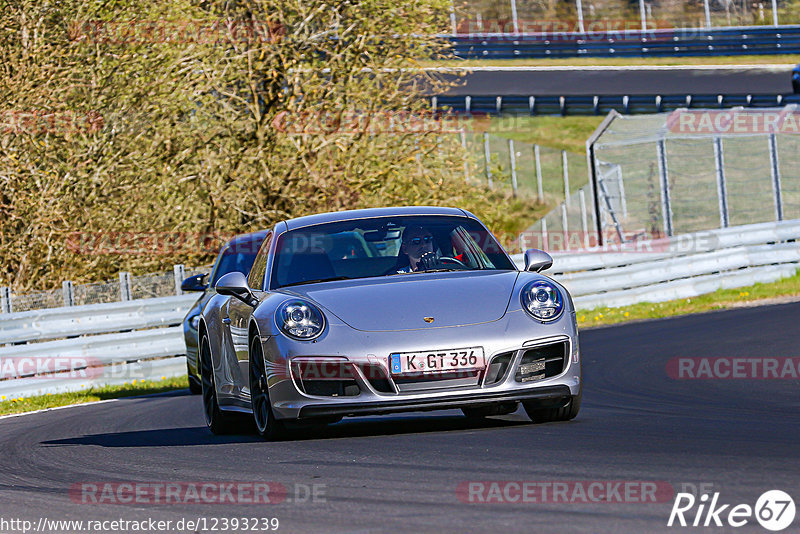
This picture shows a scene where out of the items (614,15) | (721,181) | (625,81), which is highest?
(614,15)

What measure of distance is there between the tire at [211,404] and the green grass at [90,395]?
4.57m

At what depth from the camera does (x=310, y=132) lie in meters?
22.7

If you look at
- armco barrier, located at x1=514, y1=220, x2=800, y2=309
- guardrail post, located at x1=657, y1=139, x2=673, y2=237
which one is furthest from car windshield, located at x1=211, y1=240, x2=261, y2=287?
guardrail post, located at x1=657, y1=139, x2=673, y2=237

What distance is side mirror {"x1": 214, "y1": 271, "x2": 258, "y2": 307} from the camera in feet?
28.1

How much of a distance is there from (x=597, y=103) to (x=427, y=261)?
3516cm

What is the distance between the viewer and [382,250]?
872 cm

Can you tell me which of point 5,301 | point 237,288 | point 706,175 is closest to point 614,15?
point 706,175

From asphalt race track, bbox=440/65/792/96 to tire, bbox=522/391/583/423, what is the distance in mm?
35046

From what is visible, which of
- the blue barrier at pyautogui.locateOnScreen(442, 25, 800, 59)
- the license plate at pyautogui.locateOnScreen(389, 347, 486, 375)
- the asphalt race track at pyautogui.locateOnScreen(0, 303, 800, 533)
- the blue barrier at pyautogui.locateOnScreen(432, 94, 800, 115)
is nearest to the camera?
the asphalt race track at pyautogui.locateOnScreen(0, 303, 800, 533)

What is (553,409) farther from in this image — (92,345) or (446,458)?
(92,345)

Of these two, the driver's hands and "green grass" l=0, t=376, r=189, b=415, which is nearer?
the driver's hands

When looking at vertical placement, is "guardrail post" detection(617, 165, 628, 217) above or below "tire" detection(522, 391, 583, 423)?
below

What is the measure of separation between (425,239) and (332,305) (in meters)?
1.15

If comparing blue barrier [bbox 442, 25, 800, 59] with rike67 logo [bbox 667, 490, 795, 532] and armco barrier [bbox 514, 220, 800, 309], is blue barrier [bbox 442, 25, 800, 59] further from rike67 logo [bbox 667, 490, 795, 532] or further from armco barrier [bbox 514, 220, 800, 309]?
rike67 logo [bbox 667, 490, 795, 532]
